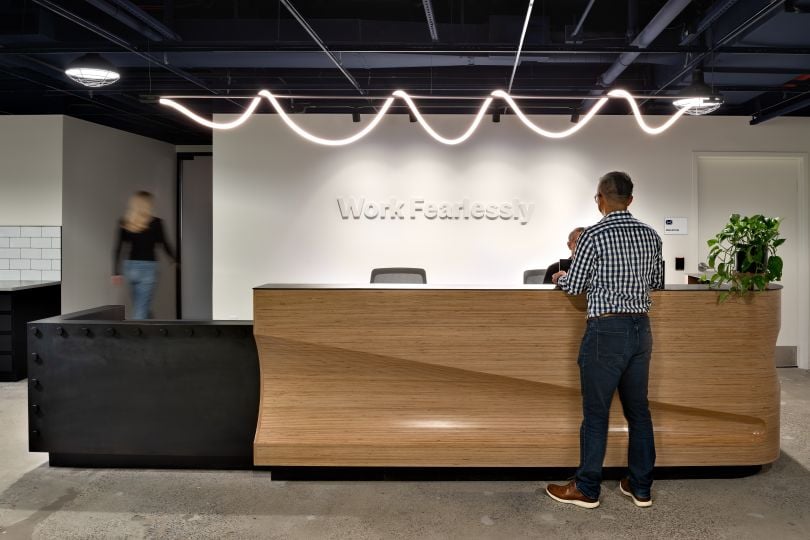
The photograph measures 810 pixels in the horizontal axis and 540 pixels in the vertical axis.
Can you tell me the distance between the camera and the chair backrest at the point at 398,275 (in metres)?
5.73

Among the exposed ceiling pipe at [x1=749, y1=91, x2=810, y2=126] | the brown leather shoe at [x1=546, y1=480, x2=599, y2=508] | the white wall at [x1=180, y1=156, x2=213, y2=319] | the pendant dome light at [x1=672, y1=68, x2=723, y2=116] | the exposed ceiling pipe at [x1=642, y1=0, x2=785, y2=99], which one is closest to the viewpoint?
the brown leather shoe at [x1=546, y1=480, x2=599, y2=508]

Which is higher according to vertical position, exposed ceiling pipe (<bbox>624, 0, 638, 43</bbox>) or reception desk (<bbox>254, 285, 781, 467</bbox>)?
exposed ceiling pipe (<bbox>624, 0, 638, 43</bbox>)

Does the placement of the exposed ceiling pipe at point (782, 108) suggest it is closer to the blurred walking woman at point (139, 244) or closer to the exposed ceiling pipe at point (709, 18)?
the exposed ceiling pipe at point (709, 18)

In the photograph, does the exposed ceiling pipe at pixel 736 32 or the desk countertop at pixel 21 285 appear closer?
the exposed ceiling pipe at pixel 736 32

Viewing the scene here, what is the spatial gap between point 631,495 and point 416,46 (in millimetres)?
3797

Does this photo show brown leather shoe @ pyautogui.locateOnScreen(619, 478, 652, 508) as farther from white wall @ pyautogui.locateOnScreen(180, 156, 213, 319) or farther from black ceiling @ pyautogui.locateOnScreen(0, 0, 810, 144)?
white wall @ pyautogui.locateOnScreen(180, 156, 213, 319)

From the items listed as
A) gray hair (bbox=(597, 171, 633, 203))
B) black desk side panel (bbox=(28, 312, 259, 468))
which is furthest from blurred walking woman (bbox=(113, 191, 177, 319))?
gray hair (bbox=(597, 171, 633, 203))

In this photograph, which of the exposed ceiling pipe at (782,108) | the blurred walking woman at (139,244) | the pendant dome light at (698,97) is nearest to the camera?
the pendant dome light at (698,97)

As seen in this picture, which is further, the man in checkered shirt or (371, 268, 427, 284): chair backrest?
(371, 268, 427, 284): chair backrest

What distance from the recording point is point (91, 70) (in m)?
4.69

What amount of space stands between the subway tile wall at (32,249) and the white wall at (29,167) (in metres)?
0.13

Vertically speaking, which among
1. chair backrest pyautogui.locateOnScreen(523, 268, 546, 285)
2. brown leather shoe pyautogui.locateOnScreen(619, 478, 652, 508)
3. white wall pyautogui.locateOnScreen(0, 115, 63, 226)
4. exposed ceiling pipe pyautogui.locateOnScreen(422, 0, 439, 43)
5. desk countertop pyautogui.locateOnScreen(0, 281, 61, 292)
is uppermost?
exposed ceiling pipe pyautogui.locateOnScreen(422, 0, 439, 43)

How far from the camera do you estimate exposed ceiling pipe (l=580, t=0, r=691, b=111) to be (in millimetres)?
4234

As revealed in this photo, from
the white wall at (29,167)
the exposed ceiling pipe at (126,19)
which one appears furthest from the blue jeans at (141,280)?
the white wall at (29,167)
